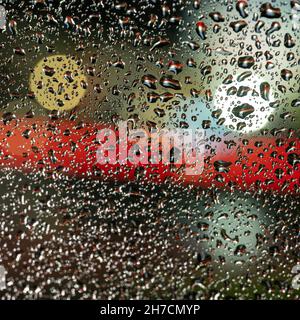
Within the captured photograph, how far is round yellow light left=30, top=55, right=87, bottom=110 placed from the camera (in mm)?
664

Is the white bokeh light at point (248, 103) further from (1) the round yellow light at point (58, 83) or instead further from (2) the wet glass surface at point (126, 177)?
(1) the round yellow light at point (58, 83)

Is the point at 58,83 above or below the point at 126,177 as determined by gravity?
above

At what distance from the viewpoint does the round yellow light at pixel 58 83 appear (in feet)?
2.18

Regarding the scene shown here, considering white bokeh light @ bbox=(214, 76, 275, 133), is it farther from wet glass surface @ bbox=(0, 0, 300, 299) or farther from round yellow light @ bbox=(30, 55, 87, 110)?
round yellow light @ bbox=(30, 55, 87, 110)

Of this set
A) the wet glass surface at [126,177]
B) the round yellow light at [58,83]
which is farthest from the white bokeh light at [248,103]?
the round yellow light at [58,83]

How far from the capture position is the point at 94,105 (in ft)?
2.19

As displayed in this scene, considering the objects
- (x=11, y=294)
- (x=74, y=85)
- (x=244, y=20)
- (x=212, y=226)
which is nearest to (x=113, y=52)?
(x=74, y=85)

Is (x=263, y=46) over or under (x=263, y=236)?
over

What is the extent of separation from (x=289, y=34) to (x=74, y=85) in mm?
374

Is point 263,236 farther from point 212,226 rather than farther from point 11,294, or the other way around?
point 11,294

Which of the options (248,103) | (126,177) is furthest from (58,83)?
(248,103)

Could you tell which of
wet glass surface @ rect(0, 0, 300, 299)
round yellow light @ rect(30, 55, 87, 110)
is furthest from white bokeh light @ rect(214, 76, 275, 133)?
round yellow light @ rect(30, 55, 87, 110)

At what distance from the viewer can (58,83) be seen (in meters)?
A: 0.67

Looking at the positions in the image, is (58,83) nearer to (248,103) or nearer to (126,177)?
(126,177)
